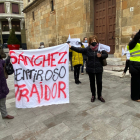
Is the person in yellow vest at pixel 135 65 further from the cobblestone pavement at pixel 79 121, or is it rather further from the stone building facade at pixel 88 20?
the stone building facade at pixel 88 20

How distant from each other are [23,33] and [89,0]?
1238 inches

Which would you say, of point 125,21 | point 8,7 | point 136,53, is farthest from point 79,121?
point 8,7

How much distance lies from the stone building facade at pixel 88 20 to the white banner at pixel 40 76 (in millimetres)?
5276

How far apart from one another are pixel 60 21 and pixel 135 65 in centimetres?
1016

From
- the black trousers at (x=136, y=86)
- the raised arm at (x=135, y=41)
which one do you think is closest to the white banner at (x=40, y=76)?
the raised arm at (x=135, y=41)

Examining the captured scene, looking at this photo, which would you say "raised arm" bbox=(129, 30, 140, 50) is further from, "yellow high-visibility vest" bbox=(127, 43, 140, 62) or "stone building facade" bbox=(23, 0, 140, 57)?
"stone building facade" bbox=(23, 0, 140, 57)

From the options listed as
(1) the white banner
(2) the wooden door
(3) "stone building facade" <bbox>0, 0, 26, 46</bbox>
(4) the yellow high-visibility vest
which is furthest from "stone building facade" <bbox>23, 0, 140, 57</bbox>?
(3) "stone building facade" <bbox>0, 0, 26, 46</bbox>

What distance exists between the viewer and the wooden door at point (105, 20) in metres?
8.62

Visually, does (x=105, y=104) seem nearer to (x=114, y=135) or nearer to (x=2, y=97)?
(x=114, y=135)

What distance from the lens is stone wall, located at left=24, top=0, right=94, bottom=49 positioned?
9.91 meters

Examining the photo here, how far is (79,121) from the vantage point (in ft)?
9.00

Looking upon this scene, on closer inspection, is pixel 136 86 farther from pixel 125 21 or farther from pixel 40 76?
pixel 125 21

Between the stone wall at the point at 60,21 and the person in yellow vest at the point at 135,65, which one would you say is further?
the stone wall at the point at 60,21

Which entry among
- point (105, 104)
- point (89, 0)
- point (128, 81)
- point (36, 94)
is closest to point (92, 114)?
point (105, 104)
